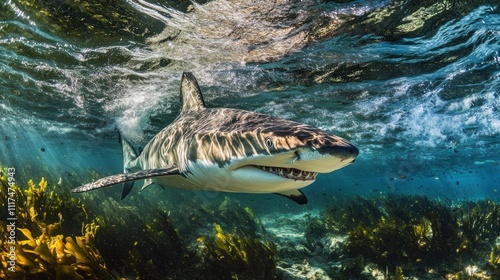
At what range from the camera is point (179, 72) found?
1255cm

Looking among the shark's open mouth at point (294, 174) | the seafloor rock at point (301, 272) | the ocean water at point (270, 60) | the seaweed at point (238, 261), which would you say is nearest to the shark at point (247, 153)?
the shark's open mouth at point (294, 174)

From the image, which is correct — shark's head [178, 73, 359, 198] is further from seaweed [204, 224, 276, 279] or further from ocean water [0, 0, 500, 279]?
ocean water [0, 0, 500, 279]

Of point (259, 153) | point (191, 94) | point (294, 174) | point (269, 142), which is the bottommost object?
point (294, 174)

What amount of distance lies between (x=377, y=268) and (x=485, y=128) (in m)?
18.2

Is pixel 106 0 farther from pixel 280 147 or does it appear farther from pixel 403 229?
pixel 403 229

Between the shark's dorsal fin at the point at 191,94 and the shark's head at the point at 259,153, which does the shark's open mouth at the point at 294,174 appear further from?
the shark's dorsal fin at the point at 191,94

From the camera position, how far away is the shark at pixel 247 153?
2879 millimetres

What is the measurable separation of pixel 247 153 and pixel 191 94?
3.97m

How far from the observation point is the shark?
2.88 m

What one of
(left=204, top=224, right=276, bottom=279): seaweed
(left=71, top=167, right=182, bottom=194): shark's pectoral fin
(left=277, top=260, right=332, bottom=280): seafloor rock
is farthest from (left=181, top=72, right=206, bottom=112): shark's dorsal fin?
(left=277, top=260, right=332, bottom=280): seafloor rock

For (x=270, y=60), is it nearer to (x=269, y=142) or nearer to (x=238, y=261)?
(x=238, y=261)

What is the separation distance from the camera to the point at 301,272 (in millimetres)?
7172

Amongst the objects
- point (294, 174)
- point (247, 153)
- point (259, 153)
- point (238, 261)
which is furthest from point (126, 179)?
point (238, 261)

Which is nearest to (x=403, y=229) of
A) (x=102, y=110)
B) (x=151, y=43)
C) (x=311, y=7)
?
(x=311, y=7)
